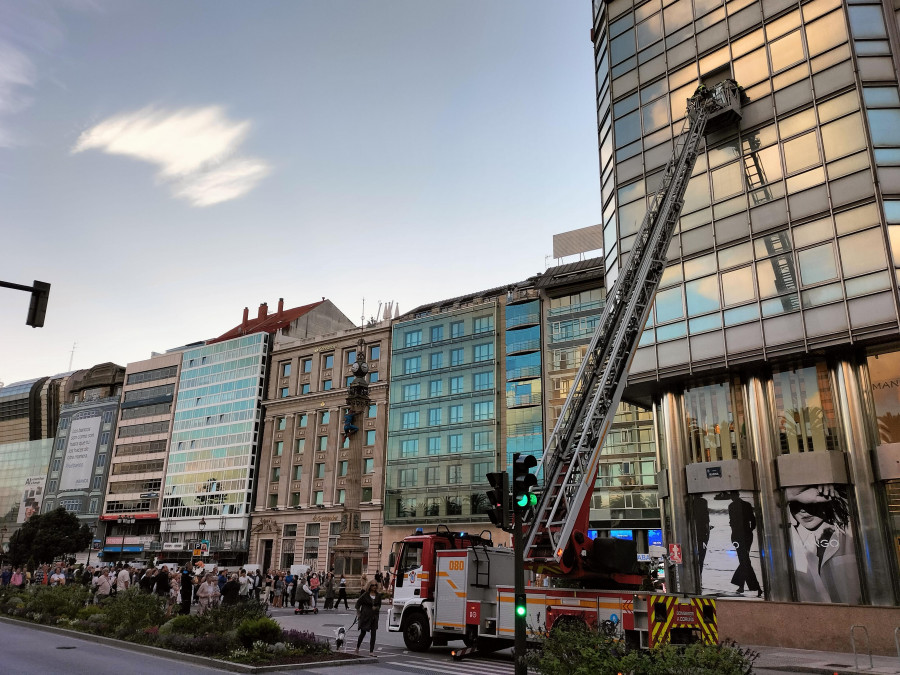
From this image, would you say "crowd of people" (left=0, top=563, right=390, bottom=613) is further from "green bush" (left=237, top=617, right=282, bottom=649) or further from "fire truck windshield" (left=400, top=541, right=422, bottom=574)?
"green bush" (left=237, top=617, right=282, bottom=649)

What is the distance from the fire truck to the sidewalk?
4025 mm

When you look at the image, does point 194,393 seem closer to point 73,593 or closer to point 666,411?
point 73,593

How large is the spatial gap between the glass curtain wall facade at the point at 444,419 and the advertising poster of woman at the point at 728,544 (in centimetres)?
3432

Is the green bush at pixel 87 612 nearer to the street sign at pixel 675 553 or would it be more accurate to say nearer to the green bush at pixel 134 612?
the green bush at pixel 134 612

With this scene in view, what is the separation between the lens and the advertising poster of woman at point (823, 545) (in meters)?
23.5

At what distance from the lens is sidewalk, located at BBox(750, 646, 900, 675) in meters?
16.6

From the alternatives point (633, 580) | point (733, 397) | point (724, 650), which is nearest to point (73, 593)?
point (633, 580)

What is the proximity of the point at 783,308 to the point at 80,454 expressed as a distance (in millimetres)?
108682

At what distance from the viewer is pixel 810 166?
2684cm

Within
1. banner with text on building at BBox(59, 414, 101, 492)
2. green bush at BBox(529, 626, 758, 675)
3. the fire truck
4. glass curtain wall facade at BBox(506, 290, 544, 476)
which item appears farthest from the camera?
banner with text on building at BBox(59, 414, 101, 492)

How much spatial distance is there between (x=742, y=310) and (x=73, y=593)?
26896 mm

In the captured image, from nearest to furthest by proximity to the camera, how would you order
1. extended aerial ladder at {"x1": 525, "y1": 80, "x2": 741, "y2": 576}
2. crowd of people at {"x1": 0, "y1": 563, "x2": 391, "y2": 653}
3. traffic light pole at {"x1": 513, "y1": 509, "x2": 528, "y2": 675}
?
1. traffic light pole at {"x1": 513, "y1": 509, "x2": 528, "y2": 675}
2. extended aerial ladder at {"x1": 525, "y1": 80, "x2": 741, "y2": 576}
3. crowd of people at {"x1": 0, "y1": 563, "x2": 391, "y2": 653}

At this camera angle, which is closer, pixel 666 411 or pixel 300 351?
pixel 666 411

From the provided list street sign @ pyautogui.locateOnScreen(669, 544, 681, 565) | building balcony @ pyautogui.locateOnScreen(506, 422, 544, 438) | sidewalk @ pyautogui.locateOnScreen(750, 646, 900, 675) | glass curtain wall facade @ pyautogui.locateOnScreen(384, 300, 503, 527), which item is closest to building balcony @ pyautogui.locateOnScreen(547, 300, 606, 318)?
glass curtain wall facade @ pyautogui.locateOnScreen(384, 300, 503, 527)
